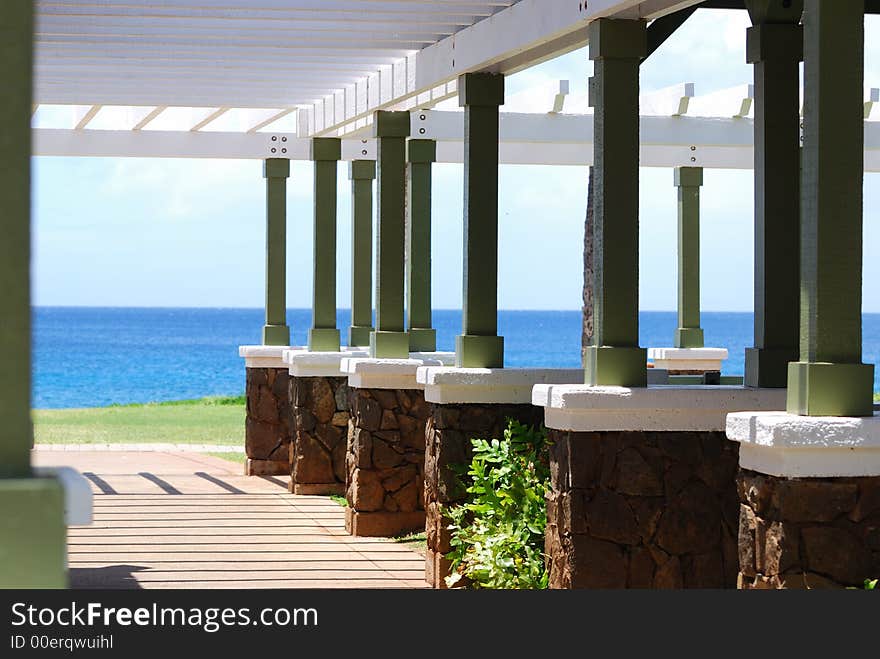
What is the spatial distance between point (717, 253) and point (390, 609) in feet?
244

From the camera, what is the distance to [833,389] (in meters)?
5.54

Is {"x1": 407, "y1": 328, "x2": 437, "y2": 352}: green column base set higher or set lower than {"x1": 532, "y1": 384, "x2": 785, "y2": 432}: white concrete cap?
higher

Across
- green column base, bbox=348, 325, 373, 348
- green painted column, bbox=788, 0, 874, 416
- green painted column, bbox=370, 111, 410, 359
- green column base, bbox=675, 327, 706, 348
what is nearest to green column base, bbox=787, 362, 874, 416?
green painted column, bbox=788, 0, 874, 416

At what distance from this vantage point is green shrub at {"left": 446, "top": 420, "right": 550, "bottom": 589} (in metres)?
7.88

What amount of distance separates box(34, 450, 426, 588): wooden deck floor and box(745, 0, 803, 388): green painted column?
9.83 ft

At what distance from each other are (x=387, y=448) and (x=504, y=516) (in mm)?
2832

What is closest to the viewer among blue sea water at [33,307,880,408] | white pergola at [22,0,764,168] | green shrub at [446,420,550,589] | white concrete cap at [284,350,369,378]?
green shrub at [446,420,550,589]

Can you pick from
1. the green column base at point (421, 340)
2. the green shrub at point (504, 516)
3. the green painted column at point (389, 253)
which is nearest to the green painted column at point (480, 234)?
the green shrub at point (504, 516)

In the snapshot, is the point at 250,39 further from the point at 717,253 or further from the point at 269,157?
the point at 717,253

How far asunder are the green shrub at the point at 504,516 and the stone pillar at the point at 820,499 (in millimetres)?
2315

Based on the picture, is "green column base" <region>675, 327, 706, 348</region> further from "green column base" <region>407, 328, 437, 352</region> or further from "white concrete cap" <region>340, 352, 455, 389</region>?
"white concrete cap" <region>340, 352, 455, 389</region>

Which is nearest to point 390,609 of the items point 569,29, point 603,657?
point 603,657

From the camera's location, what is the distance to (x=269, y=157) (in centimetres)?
1523

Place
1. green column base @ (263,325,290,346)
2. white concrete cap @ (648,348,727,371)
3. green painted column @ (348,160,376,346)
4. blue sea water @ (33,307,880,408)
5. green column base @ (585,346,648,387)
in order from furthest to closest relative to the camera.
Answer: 1. blue sea water @ (33,307,880,408)
2. white concrete cap @ (648,348,727,371)
3. green column base @ (263,325,290,346)
4. green painted column @ (348,160,376,346)
5. green column base @ (585,346,648,387)
